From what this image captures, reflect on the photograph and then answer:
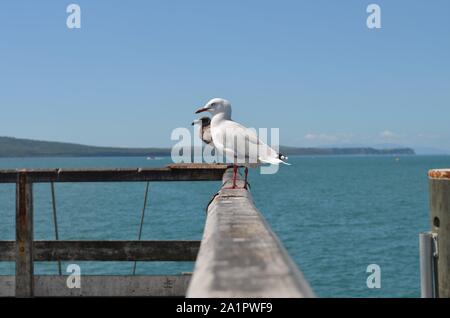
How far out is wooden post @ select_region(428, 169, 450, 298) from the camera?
4164mm

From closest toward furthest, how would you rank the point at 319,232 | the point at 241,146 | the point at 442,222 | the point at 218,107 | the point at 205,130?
the point at 442,222 < the point at 241,146 < the point at 218,107 < the point at 205,130 < the point at 319,232

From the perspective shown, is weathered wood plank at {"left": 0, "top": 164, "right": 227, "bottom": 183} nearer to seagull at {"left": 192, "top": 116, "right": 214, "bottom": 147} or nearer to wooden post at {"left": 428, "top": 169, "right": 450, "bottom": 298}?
seagull at {"left": 192, "top": 116, "right": 214, "bottom": 147}

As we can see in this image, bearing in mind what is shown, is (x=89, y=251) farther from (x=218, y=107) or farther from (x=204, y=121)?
(x=204, y=121)

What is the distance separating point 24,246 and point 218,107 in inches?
110

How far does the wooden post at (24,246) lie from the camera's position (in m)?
6.42

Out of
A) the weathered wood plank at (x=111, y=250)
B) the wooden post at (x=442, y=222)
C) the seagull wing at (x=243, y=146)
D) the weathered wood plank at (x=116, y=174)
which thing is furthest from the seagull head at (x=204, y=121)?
the wooden post at (x=442, y=222)

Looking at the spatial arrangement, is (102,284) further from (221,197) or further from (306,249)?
(306,249)

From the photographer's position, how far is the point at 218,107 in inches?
295

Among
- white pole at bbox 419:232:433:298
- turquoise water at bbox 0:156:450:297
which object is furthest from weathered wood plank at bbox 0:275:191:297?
turquoise water at bbox 0:156:450:297

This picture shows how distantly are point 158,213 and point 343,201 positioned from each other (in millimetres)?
24269

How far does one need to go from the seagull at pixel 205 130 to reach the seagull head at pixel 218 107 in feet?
2.41

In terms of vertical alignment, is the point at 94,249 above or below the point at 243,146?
below

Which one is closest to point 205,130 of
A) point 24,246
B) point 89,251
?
point 89,251
